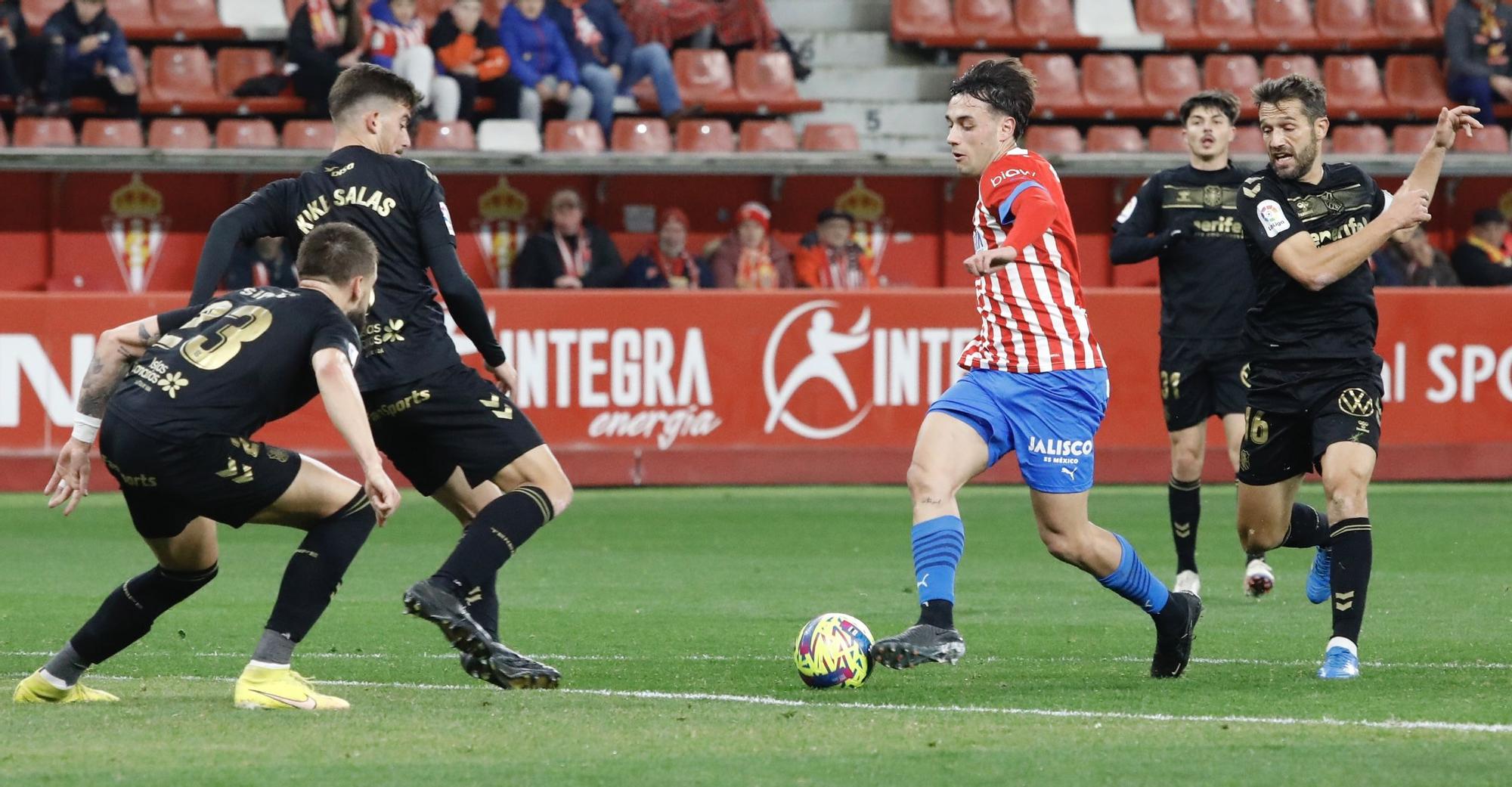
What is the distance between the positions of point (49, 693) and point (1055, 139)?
50.1 ft

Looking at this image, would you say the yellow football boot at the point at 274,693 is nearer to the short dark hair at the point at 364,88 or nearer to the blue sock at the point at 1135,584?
the short dark hair at the point at 364,88

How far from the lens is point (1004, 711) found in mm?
6414

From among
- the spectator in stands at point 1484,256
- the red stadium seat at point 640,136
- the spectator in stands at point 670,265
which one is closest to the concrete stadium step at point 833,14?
the red stadium seat at point 640,136

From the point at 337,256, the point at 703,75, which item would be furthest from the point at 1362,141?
the point at 337,256

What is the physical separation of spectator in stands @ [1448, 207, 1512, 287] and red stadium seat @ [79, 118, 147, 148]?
39.2ft

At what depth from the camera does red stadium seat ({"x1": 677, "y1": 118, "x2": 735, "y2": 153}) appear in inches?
772

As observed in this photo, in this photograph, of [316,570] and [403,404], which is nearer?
[316,570]

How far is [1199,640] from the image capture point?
8.41m

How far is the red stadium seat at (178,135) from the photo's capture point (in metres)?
18.6

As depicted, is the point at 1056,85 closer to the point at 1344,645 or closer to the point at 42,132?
the point at 42,132

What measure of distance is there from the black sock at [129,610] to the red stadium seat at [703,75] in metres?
14.3

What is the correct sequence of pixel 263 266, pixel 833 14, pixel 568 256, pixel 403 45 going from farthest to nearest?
pixel 833 14
pixel 403 45
pixel 568 256
pixel 263 266

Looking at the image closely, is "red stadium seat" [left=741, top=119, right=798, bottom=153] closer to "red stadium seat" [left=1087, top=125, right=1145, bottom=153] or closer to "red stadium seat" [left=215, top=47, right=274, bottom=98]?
"red stadium seat" [left=1087, top=125, right=1145, bottom=153]

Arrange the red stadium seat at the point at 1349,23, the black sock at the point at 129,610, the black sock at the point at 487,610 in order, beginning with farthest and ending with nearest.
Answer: the red stadium seat at the point at 1349,23 → the black sock at the point at 487,610 → the black sock at the point at 129,610
